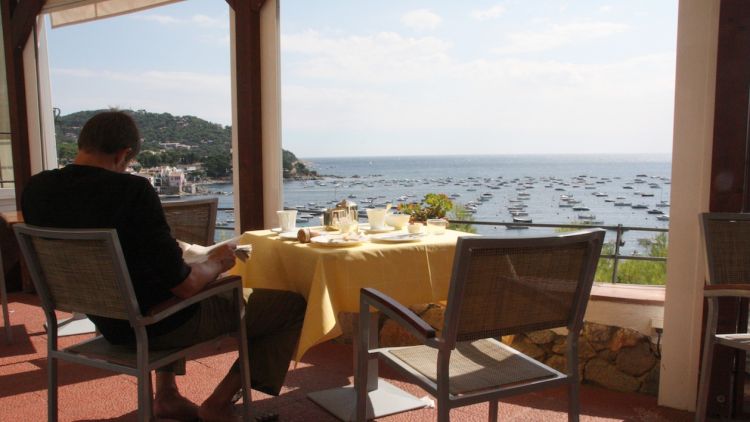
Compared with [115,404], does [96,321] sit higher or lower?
higher

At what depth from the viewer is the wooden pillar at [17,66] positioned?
4.93m

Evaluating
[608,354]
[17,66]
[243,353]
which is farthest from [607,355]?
[17,66]

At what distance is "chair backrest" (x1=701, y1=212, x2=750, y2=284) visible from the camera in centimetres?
227

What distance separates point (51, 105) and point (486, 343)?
4815 mm

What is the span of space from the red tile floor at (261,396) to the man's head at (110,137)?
127cm

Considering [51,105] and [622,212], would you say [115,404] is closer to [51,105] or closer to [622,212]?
[51,105]

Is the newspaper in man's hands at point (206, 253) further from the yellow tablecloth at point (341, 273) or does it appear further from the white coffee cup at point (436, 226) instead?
the white coffee cup at point (436, 226)

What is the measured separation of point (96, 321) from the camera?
6.50 feet

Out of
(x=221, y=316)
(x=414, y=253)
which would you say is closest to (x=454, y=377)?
(x=414, y=253)

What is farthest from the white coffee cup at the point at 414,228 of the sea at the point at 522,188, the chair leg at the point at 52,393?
the sea at the point at 522,188

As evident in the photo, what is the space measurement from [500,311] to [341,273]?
2.40ft

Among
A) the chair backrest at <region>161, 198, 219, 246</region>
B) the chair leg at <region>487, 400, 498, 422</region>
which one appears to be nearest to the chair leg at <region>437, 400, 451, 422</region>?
the chair leg at <region>487, 400, 498, 422</region>

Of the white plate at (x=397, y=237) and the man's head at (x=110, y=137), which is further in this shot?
the white plate at (x=397, y=237)

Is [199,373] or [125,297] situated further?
[199,373]
